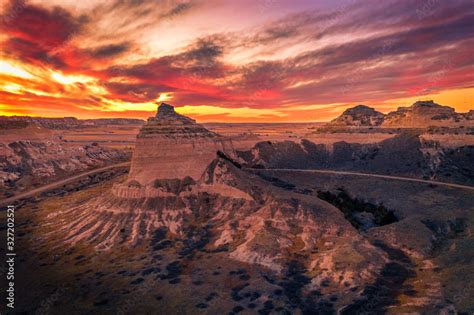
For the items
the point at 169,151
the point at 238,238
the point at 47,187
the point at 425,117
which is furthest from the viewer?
the point at 425,117

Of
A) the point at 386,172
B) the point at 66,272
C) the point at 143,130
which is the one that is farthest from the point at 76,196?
the point at 386,172

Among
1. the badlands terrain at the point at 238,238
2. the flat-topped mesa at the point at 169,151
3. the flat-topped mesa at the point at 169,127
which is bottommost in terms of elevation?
the badlands terrain at the point at 238,238

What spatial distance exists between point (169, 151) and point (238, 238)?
3443 cm

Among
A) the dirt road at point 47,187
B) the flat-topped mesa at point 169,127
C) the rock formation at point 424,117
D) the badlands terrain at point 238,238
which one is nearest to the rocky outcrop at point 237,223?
the badlands terrain at point 238,238

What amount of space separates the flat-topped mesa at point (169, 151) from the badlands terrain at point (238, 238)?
0.36 metres

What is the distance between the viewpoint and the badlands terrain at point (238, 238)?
1848 inches

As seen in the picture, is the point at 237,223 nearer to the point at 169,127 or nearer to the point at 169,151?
the point at 169,151

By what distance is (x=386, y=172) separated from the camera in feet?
422

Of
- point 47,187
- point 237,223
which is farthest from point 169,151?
point 47,187

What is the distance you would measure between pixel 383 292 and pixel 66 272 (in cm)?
5511

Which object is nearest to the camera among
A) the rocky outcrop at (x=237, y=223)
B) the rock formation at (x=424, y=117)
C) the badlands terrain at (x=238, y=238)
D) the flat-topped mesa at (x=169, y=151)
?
the badlands terrain at (x=238, y=238)

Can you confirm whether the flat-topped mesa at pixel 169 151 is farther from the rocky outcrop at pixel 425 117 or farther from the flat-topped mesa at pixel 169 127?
the rocky outcrop at pixel 425 117

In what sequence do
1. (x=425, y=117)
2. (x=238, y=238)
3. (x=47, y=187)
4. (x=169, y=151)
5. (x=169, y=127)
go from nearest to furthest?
→ (x=238, y=238)
(x=169, y=151)
(x=169, y=127)
(x=47, y=187)
(x=425, y=117)

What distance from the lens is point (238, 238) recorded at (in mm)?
68438
